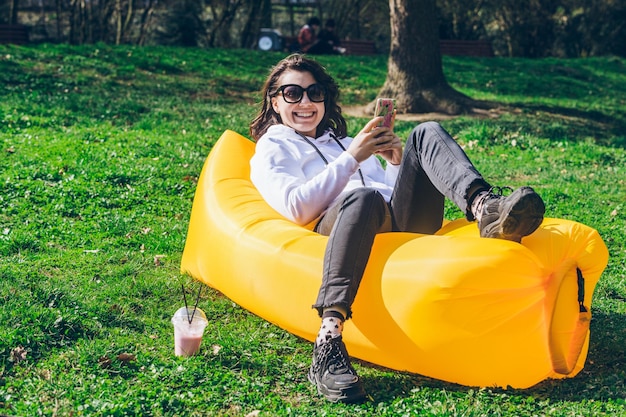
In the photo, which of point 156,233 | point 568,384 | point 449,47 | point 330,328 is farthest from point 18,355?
point 449,47

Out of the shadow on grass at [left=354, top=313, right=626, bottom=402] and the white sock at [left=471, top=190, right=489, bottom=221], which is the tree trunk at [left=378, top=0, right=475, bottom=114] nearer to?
the shadow on grass at [left=354, top=313, right=626, bottom=402]

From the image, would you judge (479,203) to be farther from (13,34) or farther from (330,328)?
(13,34)

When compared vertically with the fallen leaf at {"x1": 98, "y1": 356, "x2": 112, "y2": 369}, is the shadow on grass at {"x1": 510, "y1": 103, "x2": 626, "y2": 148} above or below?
above

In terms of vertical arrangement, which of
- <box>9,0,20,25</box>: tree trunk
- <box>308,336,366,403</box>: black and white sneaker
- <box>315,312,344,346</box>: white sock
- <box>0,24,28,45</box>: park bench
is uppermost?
<box>315,312,344,346</box>: white sock

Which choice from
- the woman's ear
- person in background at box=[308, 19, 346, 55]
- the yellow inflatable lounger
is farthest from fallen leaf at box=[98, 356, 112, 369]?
person in background at box=[308, 19, 346, 55]

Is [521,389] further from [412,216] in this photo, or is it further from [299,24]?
[299,24]

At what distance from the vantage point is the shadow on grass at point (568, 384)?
3.65 meters

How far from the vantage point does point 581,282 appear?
3.70m

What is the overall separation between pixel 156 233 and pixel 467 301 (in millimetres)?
3030

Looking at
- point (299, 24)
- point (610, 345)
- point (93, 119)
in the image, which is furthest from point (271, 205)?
point (299, 24)

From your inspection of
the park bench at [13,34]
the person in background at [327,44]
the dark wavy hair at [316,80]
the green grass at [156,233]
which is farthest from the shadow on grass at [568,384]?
the person in background at [327,44]

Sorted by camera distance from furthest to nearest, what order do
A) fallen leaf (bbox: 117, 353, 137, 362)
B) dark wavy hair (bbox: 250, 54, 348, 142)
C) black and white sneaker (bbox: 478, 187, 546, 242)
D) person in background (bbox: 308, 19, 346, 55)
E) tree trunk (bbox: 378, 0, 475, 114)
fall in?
person in background (bbox: 308, 19, 346, 55), tree trunk (bbox: 378, 0, 475, 114), dark wavy hair (bbox: 250, 54, 348, 142), fallen leaf (bbox: 117, 353, 137, 362), black and white sneaker (bbox: 478, 187, 546, 242)

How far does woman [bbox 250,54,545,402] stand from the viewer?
363 cm

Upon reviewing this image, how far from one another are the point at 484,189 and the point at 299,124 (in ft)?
4.16
